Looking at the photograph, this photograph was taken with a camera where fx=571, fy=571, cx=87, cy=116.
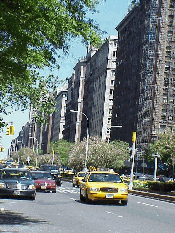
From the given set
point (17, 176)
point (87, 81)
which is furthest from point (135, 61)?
point (17, 176)

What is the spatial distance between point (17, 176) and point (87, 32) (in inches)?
617

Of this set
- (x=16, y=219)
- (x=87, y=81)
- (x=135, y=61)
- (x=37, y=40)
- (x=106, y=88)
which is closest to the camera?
(x=37, y=40)

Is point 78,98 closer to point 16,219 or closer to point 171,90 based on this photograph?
point 171,90

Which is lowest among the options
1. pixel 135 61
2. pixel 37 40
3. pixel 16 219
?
pixel 16 219

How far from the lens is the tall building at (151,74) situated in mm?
112375

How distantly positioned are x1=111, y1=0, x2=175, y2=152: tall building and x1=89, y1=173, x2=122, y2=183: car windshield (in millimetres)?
80702

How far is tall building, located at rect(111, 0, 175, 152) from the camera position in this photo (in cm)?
11238

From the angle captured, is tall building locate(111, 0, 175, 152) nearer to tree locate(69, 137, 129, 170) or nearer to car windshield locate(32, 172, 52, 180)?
tree locate(69, 137, 129, 170)

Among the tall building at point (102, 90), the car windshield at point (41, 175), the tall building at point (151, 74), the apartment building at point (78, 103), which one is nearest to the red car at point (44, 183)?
the car windshield at point (41, 175)

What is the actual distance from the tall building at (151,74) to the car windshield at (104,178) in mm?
80702

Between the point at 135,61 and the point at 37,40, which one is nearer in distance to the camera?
the point at 37,40

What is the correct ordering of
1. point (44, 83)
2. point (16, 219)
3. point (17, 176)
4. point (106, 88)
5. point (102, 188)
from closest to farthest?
point (16, 219) < point (44, 83) < point (102, 188) < point (17, 176) < point (106, 88)

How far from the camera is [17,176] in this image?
→ 96.8 ft

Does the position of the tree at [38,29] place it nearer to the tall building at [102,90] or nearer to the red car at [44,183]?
the red car at [44,183]
